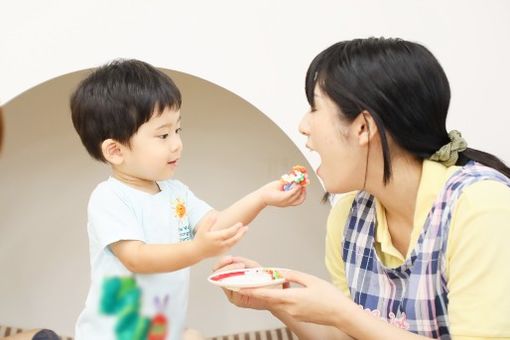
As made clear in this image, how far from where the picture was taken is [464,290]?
0.89 meters

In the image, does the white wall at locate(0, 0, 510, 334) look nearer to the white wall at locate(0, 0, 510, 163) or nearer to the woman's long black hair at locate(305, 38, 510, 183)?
the white wall at locate(0, 0, 510, 163)

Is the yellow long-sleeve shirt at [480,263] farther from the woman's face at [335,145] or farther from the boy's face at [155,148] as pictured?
the boy's face at [155,148]

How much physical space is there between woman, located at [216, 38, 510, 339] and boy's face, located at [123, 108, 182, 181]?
217mm

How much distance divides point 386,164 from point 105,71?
56 cm

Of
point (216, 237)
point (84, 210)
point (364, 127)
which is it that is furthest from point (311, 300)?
point (84, 210)

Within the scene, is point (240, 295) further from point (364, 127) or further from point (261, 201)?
point (364, 127)

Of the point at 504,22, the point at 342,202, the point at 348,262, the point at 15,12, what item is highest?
the point at 15,12

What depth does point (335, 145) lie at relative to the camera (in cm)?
101

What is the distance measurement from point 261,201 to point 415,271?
33 cm

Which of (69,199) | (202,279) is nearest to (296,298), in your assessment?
(202,279)

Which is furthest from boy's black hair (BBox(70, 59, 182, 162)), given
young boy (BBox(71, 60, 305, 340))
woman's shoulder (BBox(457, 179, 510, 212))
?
woman's shoulder (BBox(457, 179, 510, 212))

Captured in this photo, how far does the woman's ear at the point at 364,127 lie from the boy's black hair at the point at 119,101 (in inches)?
13.8

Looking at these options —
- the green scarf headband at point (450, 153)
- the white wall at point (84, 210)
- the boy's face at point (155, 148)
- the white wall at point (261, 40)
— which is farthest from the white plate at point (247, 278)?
the white wall at point (84, 210)

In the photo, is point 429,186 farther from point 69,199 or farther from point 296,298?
point 69,199
